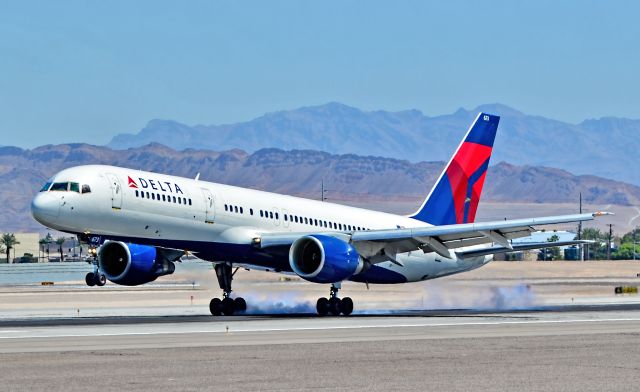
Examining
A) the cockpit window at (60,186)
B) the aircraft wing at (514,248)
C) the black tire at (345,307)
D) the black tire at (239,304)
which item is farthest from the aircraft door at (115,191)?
the aircraft wing at (514,248)

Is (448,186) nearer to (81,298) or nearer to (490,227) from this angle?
(490,227)

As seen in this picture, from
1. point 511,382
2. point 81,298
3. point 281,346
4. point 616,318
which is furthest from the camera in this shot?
point 81,298

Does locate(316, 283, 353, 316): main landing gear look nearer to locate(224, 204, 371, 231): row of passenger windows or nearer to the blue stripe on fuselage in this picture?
the blue stripe on fuselage

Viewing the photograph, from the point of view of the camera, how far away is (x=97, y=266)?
155ft

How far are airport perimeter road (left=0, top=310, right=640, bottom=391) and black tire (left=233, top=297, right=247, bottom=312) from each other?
10.3 m

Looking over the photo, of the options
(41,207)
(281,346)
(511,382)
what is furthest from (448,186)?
(511,382)

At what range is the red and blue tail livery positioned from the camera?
57938 millimetres

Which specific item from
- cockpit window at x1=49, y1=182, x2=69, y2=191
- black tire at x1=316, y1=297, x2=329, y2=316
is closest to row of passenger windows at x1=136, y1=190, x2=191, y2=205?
cockpit window at x1=49, y1=182, x2=69, y2=191

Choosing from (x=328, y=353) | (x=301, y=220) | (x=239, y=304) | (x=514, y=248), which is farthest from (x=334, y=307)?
(x=328, y=353)

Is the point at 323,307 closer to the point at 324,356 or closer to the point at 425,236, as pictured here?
the point at 425,236

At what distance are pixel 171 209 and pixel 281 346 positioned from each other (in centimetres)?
1737

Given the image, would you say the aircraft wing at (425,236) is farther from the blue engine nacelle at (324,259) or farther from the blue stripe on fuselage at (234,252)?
the blue engine nacelle at (324,259)

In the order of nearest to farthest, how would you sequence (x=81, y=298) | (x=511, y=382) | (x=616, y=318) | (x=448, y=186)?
(x=511, y=382), (x=616, y=318), (x=448, y=186), (x=81, y=298)

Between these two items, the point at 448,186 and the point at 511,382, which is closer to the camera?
the point at 511,382
